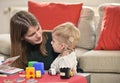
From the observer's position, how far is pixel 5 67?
6.69 feet

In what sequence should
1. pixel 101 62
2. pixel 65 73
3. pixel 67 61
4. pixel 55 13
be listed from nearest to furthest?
1. pixel 65 73
2. pixel 67 61
3. pixel 101 62
4. pixel 55 13

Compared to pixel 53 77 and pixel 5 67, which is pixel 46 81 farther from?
pixel 5 67

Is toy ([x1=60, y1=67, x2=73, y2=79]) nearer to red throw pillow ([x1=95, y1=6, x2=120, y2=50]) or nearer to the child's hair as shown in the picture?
the child's hair

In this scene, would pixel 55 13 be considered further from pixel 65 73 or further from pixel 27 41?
pixel 65 73

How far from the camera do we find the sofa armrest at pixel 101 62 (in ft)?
8.50

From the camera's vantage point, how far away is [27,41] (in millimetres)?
2279

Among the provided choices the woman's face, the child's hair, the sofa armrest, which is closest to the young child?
the child's hair

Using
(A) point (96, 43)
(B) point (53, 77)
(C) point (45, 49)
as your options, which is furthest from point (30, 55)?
(A) point (96, 43)

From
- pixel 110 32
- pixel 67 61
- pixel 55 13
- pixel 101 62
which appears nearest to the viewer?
pixel 67 61

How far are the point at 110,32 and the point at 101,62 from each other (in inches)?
16.2

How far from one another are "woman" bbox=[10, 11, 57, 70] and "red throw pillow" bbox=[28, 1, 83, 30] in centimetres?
88

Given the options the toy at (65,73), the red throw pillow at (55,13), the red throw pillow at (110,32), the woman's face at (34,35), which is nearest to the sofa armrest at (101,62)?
the red throw pillow at (110,32)

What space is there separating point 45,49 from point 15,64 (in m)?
0.28

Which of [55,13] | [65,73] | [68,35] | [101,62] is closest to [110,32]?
[101,62]
